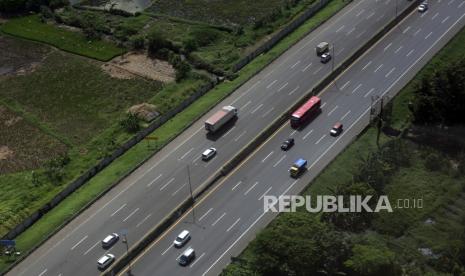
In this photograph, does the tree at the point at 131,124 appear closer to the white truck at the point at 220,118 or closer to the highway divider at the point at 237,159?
the white truck at the point at 220,118

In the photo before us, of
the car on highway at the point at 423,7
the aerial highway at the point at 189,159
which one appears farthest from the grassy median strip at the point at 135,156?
the car on highway at the point at 423,7

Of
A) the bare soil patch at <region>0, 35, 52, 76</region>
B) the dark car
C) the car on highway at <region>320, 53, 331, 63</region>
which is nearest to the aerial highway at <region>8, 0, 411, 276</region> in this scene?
the car on highway at <region>320, 53, 331, 63</region>

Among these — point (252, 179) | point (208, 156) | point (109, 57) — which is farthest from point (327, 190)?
point (109, 57)

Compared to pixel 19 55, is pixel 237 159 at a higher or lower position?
lower

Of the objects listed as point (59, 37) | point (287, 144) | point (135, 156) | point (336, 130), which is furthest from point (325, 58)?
point (59, 37)

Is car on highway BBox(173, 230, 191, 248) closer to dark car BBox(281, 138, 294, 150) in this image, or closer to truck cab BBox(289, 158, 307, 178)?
truck cab BBox(289, 158, 307, 178)

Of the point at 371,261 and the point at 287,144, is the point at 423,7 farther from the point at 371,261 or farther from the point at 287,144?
the point at 371,261
